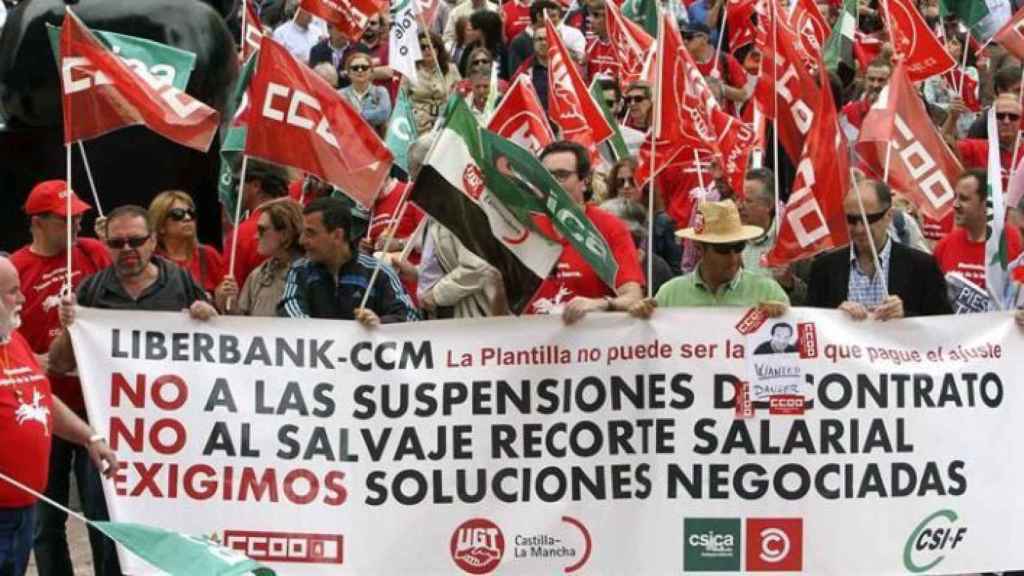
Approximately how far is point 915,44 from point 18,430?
807cm

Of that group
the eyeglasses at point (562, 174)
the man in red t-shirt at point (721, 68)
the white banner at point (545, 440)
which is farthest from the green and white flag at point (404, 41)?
the white banner at point (545, 440)

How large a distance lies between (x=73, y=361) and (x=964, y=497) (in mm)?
3506

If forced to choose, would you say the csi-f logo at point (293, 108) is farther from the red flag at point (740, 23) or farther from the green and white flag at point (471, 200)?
the red flag at point (740, 23)

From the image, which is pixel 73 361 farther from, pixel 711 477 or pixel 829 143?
pixel 829 143


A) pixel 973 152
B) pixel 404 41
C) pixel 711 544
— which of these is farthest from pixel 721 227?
pixel 404 41

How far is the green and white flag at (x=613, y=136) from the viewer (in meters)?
15.6

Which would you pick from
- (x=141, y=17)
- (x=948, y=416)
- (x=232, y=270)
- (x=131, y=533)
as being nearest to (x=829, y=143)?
(x=948, y=416)

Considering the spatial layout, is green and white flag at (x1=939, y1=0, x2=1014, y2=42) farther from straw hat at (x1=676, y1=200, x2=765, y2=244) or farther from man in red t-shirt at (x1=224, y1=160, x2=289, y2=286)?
straw hat at (x1=676, y1=200, x2=765, y2=244)

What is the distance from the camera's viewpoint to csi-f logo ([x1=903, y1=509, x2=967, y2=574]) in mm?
→ 10844

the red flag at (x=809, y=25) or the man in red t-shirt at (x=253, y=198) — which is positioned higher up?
the red flag at (x=809, y=25)

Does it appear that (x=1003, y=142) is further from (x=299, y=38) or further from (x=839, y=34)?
(x=299, y=38)

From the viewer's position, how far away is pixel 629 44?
672 inches

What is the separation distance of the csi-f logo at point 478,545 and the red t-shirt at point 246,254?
2.55 m

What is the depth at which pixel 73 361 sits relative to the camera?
1110cm
